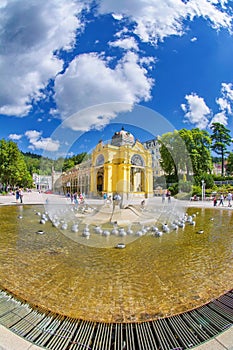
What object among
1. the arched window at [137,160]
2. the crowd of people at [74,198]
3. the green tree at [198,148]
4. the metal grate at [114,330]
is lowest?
the metal grate at [114,330]

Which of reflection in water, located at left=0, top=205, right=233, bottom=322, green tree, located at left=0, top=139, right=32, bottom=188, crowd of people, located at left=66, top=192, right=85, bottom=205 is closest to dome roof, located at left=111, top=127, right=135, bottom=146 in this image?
reflection in water, located at left=0, top=205, right=233, bottom=322

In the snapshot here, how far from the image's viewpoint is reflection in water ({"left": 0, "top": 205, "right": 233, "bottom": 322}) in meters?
4.29

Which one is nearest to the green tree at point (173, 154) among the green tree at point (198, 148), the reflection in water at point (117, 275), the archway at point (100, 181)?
the archway at point (100, 181)

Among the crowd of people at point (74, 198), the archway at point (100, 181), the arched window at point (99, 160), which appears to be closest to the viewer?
the arched window at point (99, 160)

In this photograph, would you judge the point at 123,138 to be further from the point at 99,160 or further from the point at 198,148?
the point at 198,148

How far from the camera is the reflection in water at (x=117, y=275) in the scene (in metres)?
4.29

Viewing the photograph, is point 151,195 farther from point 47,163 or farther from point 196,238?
point 47,163

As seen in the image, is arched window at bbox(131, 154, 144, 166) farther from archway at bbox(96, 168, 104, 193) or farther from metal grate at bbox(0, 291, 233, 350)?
metal grate at bbox(0, 291, 233, 350)

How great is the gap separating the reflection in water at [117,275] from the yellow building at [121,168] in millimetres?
4498

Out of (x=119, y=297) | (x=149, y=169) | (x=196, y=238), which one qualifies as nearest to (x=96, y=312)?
(x=119, y=297)

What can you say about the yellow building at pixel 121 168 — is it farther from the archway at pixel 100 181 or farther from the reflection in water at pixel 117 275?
the reflection in water at pixel 117 275

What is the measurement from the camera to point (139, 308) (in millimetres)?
4207

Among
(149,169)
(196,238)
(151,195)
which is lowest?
(196,238)

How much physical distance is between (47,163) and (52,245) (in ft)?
13.4
